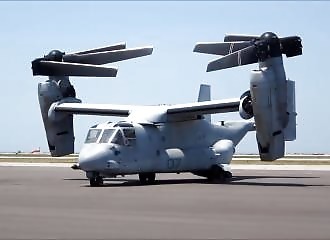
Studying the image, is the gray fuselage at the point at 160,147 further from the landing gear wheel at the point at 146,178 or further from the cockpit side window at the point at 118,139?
the landing gear wheel at the point at 146,178

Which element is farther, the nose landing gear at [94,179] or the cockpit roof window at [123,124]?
the cockpit roof window at [123,124]

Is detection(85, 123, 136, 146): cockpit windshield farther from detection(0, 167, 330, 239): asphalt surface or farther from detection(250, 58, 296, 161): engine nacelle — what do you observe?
detection(250, 58, 296, 161): engine nacelle

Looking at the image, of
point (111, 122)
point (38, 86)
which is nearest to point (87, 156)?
point (111, 122)

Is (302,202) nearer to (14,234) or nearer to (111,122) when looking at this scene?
(14,234)

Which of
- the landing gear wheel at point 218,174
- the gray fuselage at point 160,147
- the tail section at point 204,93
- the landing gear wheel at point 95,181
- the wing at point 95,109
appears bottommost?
the landing gear wheel at point 218,174

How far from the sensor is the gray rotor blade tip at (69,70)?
30969mm

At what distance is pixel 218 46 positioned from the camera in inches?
1206

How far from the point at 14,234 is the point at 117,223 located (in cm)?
238

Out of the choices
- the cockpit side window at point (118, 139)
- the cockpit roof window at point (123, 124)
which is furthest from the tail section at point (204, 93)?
the cockpit side window at point (118, 139)

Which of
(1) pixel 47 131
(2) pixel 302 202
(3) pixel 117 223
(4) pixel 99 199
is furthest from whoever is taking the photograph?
(1) pixel 47 131

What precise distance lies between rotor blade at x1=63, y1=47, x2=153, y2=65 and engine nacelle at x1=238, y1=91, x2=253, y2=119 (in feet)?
25.6

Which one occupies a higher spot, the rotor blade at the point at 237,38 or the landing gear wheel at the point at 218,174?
the rotor blade at the point at 237,38

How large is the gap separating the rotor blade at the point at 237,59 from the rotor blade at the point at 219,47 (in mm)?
1588

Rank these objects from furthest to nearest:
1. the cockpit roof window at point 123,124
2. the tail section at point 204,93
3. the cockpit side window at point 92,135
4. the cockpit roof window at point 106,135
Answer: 1. the tail section at point 204,93
2. the cockpit roof window at point 123,124
3. the cockpit side window at point 92,135
4. the cockpit roof window at point 106,135
